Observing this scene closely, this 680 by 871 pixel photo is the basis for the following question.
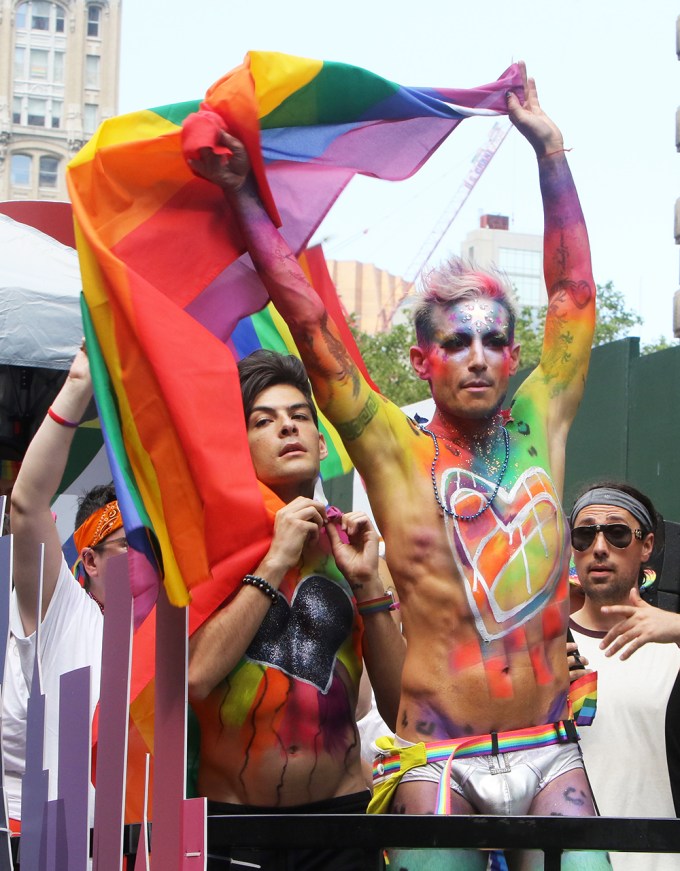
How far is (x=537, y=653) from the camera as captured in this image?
3.12 m

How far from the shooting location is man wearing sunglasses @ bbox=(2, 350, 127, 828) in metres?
3.48

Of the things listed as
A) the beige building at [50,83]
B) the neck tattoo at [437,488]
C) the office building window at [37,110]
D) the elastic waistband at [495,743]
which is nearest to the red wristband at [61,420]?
the neck tattoo at [437,488]

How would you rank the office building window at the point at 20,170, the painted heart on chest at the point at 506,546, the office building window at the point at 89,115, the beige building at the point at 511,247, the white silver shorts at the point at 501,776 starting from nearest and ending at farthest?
the white silver shorts at the point at 501,776
the painted heart on chest at the point at 506,546
the office building window at the point at 20,170
the office building window at the point at 89,115
the beige building at the point at 511,247

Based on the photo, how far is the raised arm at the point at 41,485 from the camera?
11.4 ft

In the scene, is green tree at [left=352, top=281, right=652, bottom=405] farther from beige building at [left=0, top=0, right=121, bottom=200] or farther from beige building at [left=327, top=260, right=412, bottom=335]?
beige building at [left=327, top=260, right=412, bottom=335]

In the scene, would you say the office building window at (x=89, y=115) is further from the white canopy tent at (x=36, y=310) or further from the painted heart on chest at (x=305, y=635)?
the painted heart on chest at (x=305, y=635)

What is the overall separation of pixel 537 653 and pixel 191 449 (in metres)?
0.97

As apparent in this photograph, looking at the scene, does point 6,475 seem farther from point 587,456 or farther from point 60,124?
point 60,124

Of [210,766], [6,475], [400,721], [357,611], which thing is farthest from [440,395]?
[6,475]

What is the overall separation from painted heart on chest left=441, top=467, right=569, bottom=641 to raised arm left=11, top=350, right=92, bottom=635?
3.37 feet

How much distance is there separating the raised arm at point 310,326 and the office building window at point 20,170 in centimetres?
8228

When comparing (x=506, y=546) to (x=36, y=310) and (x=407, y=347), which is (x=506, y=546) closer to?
(x=36, y=310)

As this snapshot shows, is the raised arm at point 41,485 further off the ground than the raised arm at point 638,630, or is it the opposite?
the raised arm at point 41,485

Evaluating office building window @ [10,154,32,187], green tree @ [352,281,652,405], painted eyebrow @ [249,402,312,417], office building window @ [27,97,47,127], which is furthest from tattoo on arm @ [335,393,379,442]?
office building window @ [27,97,47,127]
